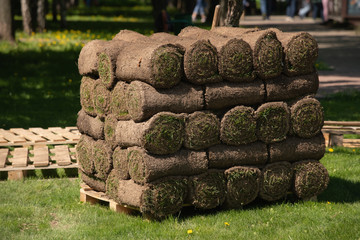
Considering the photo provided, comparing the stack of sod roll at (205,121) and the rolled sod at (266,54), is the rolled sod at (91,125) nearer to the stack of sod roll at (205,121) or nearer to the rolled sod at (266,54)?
the stack of sod roll at (205,121)

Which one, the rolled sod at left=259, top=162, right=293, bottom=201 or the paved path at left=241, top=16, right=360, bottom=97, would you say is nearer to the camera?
the rolled sod at left=259, top=162, right=293, bottom=201

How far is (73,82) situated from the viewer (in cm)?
1477

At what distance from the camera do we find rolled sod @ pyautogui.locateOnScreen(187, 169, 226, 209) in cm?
583

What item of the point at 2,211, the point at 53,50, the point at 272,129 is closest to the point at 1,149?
the point at 2,211

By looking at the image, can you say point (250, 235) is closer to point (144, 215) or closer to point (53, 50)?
point (144, 215)

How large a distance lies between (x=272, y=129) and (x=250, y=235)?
3.83 ft

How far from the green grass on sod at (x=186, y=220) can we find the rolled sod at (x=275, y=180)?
13 centimetres

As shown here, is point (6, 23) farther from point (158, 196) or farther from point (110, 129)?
point (158, 196)

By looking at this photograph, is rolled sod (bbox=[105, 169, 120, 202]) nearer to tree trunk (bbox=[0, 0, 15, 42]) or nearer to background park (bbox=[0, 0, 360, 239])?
background park (bbox=[0, 0, 360, 239])

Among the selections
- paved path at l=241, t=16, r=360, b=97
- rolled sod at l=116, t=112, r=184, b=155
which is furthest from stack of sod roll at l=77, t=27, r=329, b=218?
paved path at l=241, t=16, r=360, b=97

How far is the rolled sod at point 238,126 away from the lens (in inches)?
231

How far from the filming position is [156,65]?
5500 millimetres

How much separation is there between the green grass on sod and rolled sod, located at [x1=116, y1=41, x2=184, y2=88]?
4.26 ft

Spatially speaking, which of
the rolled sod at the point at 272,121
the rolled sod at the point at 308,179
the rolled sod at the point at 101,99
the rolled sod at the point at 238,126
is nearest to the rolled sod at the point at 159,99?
the rolled sod at the point at 238,126
